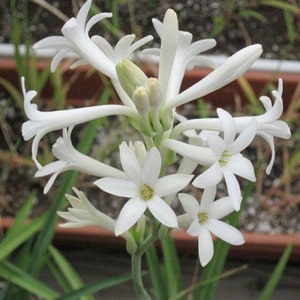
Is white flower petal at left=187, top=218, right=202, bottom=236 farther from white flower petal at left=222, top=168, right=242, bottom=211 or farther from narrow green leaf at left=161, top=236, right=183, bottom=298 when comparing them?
narrow green leaf at left=161, top=236, right=183, bottom=298

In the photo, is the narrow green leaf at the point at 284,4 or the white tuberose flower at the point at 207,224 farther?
the narrow green leaf at the point at 284,4

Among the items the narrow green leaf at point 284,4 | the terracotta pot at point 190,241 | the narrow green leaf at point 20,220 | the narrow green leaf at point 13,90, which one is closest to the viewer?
the narrow green leaf at point 20,220

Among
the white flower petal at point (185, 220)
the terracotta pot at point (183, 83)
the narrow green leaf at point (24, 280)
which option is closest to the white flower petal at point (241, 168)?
the white flower petal at point (185, 220)

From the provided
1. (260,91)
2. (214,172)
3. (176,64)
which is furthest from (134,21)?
(214,172)

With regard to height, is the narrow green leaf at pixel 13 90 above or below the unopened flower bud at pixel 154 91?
below

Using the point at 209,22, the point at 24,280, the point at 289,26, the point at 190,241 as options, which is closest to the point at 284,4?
the point at 289,26

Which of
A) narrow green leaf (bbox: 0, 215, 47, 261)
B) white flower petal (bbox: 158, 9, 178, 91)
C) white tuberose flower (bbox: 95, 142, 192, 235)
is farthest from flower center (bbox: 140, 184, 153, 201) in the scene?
narrow green leaf (bbox: 0, 215, 47, 261)

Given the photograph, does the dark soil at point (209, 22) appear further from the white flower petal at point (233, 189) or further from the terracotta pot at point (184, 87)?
the white flower petal at point (233, 189)

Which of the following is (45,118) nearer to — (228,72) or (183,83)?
(228,72)
